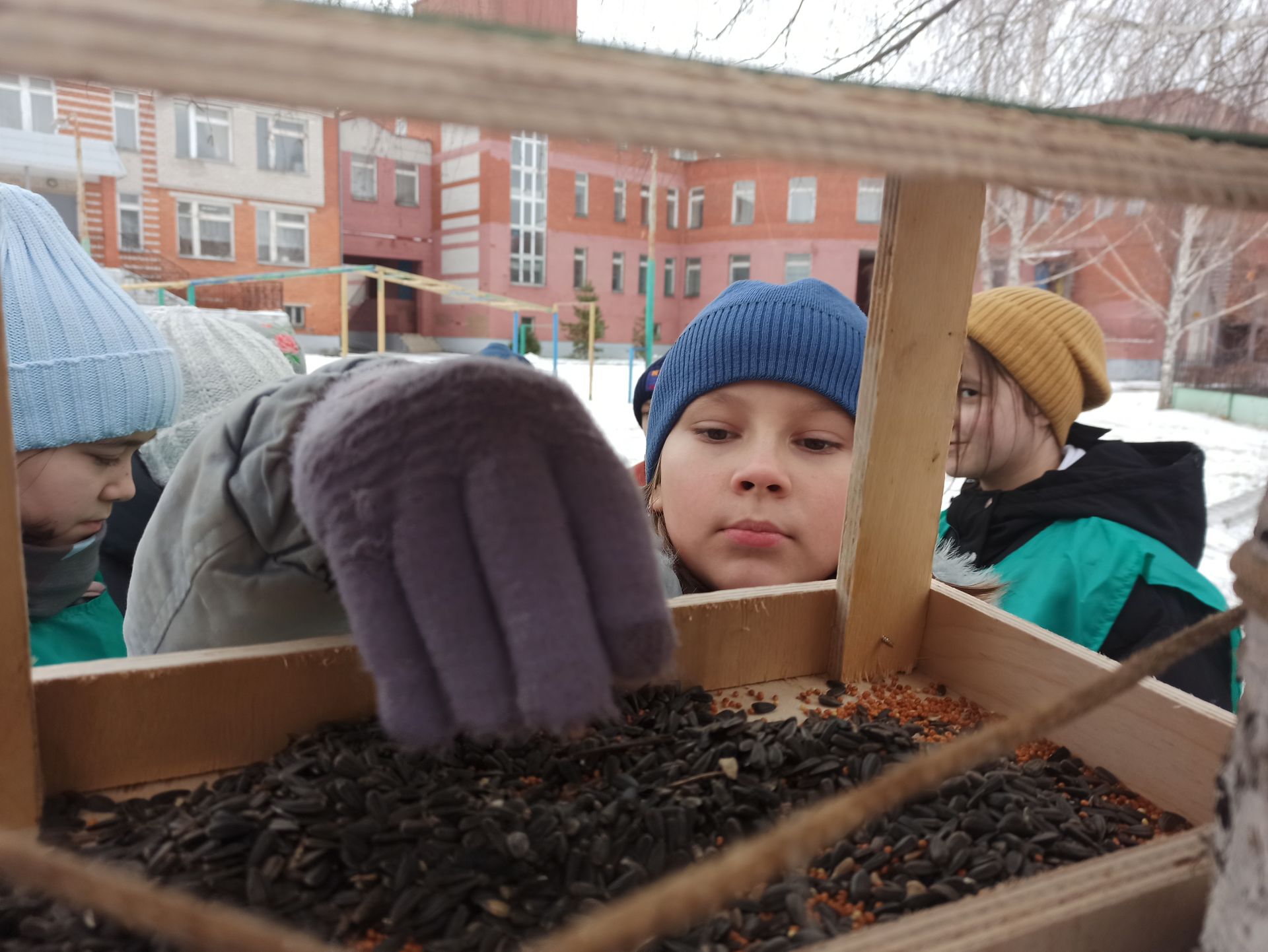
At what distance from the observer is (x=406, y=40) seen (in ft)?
0.94

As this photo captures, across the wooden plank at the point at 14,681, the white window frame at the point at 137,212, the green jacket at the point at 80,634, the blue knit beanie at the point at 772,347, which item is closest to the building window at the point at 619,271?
the white window frame at the point at 137,212

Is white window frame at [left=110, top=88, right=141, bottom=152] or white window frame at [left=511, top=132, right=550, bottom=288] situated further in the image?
white window frame at [left=511, top=132, right=550, bottom=288]

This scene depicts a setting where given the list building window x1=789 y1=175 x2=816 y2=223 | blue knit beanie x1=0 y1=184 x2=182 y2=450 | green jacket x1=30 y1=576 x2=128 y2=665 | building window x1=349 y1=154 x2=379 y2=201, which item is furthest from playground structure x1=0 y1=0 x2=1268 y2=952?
building window x1=349 y1=154 x2=379 y2=201

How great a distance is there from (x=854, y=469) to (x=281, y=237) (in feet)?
53.7

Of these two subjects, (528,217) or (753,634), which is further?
(528,217)

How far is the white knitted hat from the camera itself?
1.72 metres

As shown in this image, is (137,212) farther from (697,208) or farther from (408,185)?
(697,208)

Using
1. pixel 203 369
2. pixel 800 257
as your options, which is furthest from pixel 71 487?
pixel 800 257

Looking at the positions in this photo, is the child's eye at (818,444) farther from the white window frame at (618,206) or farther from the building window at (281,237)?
the building window at (281,237)

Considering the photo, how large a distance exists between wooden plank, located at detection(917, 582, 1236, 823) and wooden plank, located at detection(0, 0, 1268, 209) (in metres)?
0.50

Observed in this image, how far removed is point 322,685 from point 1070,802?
68 cm

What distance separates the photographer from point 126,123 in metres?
14.4

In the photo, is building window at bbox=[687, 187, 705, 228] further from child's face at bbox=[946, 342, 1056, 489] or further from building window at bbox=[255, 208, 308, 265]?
child's face at bbox=[946, 342, 1056, 489]

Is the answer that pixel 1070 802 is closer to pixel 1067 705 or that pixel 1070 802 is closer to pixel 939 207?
pixel 1067 705
